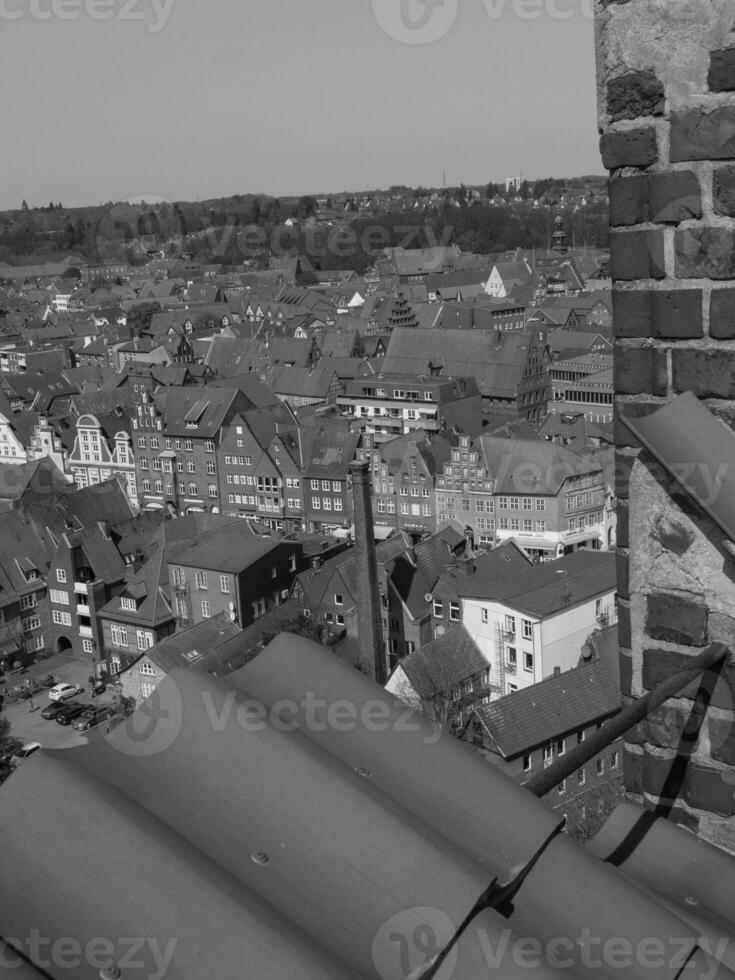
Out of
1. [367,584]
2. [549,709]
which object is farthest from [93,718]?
[549,709]

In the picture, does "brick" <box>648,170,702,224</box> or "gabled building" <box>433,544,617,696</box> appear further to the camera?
"gabled building" <box>433,544,617,696</box>

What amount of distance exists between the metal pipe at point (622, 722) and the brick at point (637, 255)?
0.61 m

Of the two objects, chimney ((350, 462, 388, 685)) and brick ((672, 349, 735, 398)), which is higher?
brick ((672, 349, 735, 398))

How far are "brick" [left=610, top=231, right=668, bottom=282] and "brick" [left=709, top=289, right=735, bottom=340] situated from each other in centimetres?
10

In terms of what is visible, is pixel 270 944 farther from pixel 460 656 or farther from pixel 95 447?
pixel 95 447

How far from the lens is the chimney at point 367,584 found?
54.8 feet

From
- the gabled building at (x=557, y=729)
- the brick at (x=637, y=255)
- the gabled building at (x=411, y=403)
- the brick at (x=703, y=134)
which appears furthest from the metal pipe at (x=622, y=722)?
the gabled building at (x=411, y=403)

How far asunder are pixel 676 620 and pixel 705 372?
1.33 ft

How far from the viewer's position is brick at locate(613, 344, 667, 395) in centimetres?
183

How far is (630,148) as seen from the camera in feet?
5.86

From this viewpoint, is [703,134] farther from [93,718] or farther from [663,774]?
[93,718]

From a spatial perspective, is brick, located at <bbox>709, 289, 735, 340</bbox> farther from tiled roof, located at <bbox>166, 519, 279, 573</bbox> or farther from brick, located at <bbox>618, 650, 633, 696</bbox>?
tiled roof, located at <bbox>166, 519, 279, 573</bbox>

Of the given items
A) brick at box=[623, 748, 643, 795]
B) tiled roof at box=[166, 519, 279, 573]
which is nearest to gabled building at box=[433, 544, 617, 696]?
tiled roof at box=[166, 519, 279, 573]

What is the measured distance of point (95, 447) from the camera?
2877cm
